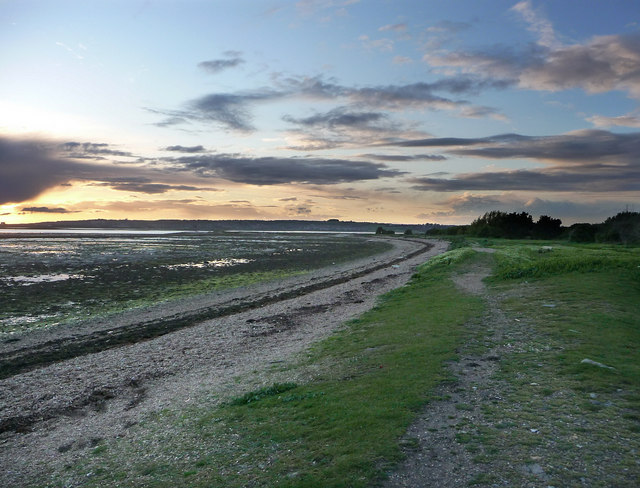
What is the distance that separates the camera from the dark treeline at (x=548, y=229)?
2859 inches

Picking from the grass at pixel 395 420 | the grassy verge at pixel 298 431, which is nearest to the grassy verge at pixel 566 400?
the grass at pixel 395 420

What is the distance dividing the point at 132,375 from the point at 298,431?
9163mm

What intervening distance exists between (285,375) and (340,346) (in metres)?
3.39

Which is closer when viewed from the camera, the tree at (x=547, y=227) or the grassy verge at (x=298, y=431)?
the grassy verge at (x=298, y=431)

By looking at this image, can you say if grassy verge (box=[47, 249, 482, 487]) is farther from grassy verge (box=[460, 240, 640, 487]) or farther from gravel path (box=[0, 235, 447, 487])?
grassy verge (box=[460, 240, 640, 487])

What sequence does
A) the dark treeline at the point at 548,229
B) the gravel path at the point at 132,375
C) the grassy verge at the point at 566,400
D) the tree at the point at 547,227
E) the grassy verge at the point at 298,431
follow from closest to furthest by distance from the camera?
the grassy verge at the point at 566,400, the grassy verge at the point at 298,431, the gravel path at the point at 132,375, the dark treeline at the point at 548,229, the tree at the point at 547,227

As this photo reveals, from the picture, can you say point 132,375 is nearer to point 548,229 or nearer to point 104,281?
point 104,281

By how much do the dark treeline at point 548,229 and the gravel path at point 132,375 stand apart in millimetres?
64225

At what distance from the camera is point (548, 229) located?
380ft

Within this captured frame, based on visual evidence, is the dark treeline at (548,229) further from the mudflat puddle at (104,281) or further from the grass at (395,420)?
the grass at (395,420)

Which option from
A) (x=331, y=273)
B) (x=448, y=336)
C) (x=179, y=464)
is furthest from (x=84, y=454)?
(x=331, y=273)

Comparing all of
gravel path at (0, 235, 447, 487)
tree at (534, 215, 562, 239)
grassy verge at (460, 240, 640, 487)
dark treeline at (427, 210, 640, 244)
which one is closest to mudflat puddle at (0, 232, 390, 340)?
gravel path at (0, 235, 447, 487)

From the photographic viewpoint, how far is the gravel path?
11.1m

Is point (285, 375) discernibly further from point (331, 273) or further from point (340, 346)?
point (331, 273)
